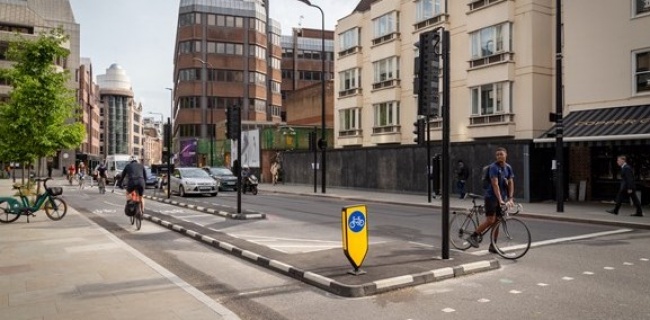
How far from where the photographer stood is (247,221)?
1441 cm

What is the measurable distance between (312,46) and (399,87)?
5559 centimetres

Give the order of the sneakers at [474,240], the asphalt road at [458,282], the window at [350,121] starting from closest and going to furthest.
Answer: the asphalt road at [458,282]
the sneakers at [474,240]
the window at [350,121]

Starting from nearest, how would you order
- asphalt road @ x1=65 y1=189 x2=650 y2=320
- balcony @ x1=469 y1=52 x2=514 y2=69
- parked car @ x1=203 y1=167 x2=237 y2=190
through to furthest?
asphalt road @ x1=65 y1=189 x2=650 y2=320 → balcony @ x1=469 y1=52 x2=514 y2=69 → parked car @ x1=203 y1=167 x2=237 y2=190

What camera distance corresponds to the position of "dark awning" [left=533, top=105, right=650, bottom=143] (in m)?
17.2

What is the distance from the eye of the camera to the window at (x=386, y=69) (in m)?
33.0

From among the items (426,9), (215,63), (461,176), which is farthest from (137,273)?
(215,63)

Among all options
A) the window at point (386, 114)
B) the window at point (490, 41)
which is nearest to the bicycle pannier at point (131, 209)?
the window at point (490, 41)

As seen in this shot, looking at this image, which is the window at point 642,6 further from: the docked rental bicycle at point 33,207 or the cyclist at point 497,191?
the docked rental bicycle at point 33,207

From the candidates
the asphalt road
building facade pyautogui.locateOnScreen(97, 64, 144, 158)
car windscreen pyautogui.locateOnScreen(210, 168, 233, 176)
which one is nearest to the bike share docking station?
the asphalt road

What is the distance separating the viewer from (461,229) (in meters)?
9.38

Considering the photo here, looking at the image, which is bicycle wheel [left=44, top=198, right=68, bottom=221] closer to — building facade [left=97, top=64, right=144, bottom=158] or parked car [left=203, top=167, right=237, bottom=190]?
parked car [left=203, top=167, right=237, bottom=190]

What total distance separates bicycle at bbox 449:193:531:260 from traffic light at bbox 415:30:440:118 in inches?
64.0

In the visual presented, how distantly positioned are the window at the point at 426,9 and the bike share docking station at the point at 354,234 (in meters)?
24.5

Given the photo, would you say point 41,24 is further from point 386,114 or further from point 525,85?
point 525,85
